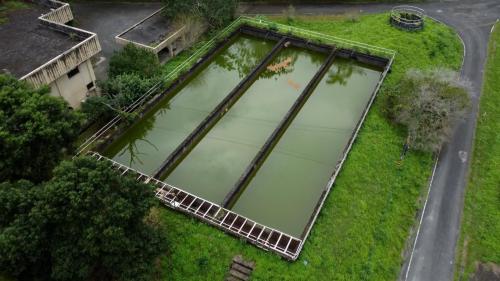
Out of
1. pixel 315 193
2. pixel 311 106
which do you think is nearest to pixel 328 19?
pixel 311 106

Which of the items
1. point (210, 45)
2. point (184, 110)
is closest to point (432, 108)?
point (184, 110)

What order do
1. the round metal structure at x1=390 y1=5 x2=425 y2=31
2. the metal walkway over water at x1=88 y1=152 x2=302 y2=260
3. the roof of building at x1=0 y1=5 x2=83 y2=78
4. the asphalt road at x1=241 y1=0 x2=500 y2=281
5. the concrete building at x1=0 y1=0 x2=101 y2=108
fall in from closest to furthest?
the metal walkway over water at x1=88 y1=152 x2=302 y2=260, the asphalt road at x1=241 y1=0 x2=500 y2=281, the concrete building at x1=0 y1=0 x2=101 y2=108, the roof of building at x1=0 y1=5 x2=83 y2=78, the round metal structure at x1=390 y1=5 x2=425 y2=31

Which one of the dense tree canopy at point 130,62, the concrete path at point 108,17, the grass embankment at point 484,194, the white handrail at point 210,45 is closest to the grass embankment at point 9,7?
the concrete path at point 108,17

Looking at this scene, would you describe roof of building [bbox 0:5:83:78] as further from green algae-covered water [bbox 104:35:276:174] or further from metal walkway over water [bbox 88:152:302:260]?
metal walkway over water [bbox 88:152:302:260]

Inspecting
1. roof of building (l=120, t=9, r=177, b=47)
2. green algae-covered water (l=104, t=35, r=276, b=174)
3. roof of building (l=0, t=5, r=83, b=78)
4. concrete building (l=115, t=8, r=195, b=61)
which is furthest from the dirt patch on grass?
roof of building (l=0, t=5, r=83, b=78)

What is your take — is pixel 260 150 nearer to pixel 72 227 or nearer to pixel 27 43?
pixel 72 227

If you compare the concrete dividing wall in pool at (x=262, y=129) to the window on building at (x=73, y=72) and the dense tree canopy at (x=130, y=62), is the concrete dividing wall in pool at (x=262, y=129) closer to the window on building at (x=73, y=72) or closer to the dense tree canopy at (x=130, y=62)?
the dense tree canopy at (x=130, y=62)

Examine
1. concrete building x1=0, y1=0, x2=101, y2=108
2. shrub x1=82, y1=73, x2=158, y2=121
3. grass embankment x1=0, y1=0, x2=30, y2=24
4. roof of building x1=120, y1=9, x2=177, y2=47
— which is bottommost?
shrub x1=82, y1=73, x2=158, y2=121

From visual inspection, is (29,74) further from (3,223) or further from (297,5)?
(297,5)
